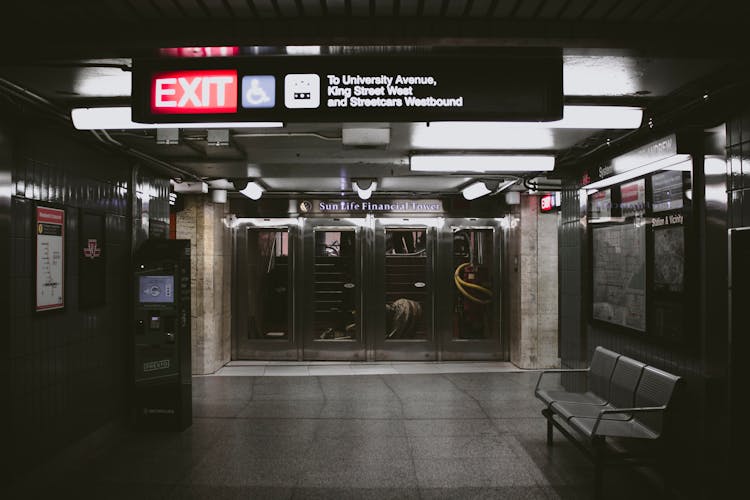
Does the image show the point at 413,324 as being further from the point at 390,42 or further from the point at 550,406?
the point at 390,42

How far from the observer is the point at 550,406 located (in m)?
4.87

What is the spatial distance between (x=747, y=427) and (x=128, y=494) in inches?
167

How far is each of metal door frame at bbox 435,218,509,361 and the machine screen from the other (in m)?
Answer: 5.07

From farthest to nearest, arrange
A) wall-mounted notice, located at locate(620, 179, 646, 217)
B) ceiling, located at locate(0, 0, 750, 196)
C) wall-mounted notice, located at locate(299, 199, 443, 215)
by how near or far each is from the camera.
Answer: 1. wall-mounted notice, located at locate(299, 199, 443, 215)
2. wall-mounted notice, located at locate(620, 179, 646, 217)
3. ceiling, located at locate(0, 0, 750, 196)

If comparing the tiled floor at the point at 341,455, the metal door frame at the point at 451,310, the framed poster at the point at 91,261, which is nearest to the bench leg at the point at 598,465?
the tiled floor at the point at 341,455

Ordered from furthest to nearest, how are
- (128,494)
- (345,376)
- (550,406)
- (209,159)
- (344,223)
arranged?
(344,223) < (345,376) < (209,159) < (550,406) < (128,494)

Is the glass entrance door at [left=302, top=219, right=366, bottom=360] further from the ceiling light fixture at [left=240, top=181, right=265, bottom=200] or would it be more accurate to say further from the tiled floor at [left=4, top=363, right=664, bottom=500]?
the tiled floor at [left=4, top=363, right=664, bottom=500]

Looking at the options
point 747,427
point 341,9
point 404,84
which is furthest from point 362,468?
point 341,9

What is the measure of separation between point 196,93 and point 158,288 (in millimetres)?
3237

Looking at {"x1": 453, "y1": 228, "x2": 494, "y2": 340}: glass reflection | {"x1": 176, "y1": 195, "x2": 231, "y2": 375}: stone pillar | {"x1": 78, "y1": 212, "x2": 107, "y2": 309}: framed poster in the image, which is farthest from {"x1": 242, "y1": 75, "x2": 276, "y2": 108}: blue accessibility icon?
{"x1": 453, "y1": 228, "x2": 494, "y2": 340}: glass reflection

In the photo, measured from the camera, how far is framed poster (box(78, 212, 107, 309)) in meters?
4.91

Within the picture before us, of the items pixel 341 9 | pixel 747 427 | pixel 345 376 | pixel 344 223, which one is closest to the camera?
pixel 341 9

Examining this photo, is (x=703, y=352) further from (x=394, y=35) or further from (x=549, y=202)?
(x=549, y=202)

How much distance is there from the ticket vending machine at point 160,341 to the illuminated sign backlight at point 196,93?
9.73ft
